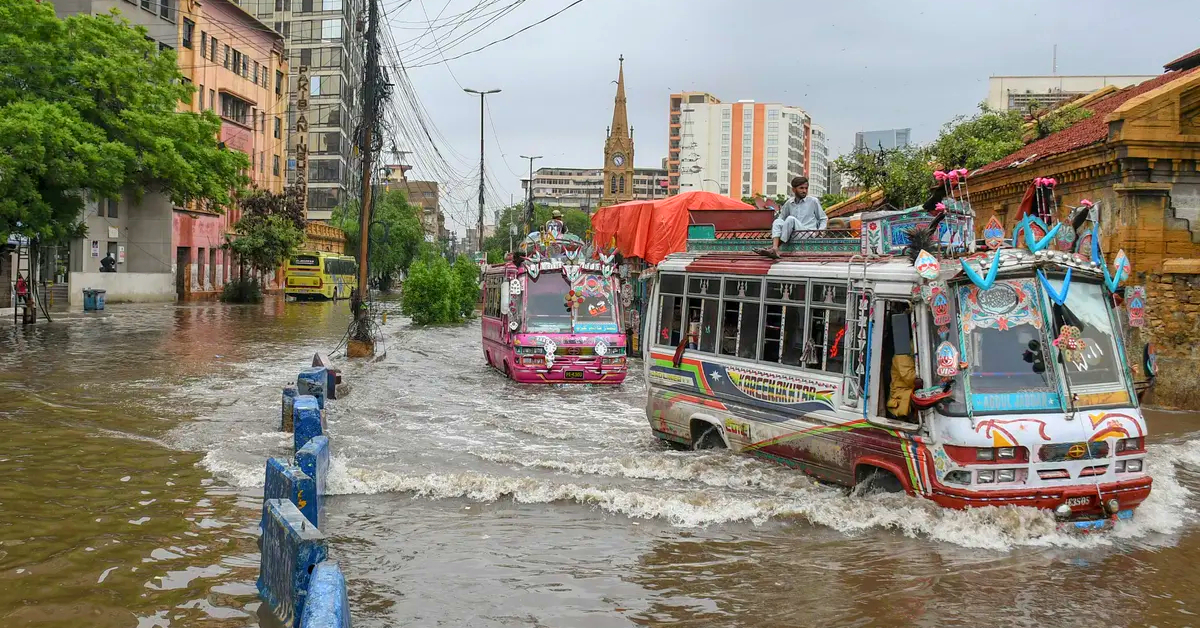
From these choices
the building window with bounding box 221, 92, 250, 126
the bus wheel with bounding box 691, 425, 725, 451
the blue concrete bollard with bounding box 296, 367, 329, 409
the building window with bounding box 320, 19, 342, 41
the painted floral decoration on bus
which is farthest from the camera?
the building window with bounding box 320, 19, 342, 41

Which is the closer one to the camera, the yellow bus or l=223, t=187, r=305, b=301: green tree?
l=223, t=187, r=305, b=301: green tree

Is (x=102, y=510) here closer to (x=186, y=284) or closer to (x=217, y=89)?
(x=186, y=284)

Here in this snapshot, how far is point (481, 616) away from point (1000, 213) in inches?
802

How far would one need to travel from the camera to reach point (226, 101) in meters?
58.5

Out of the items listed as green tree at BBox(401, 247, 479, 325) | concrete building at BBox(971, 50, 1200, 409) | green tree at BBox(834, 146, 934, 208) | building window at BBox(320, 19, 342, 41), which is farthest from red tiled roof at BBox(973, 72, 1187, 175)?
Answer: building window at BBox(320, 19, 342, 41)

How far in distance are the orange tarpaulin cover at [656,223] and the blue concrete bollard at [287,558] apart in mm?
18300

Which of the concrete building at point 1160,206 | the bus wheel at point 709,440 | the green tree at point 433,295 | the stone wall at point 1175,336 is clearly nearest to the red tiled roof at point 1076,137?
the concrete building at point 1160,206

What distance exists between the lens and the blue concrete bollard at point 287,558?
588 centimetres

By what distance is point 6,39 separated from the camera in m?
28.5

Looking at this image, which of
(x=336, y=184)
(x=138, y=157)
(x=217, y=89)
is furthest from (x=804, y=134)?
(x=138, y=157)

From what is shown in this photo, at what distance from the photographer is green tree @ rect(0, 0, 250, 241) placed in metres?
26.9

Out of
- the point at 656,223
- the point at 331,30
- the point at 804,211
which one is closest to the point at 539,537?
the point at 804,211

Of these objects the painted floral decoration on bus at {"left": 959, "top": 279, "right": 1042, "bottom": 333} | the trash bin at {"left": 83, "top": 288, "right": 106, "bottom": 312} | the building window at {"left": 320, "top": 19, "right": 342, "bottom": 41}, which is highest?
the building window at {"left": 320, "top": 19, "right": 342, "bottom": 41}

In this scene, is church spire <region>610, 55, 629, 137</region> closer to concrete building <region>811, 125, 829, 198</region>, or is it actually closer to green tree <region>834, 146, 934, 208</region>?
concrete building <region>811, 125, 829, 198</region>
